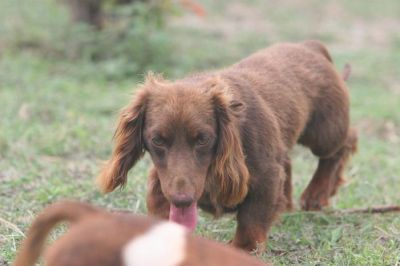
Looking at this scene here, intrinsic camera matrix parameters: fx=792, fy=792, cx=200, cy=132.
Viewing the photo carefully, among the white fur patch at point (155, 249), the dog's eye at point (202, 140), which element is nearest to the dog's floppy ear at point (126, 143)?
A: the dog's eye at point (202, 140)

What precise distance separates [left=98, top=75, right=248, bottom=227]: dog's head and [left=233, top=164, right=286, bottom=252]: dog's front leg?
0.19 metres

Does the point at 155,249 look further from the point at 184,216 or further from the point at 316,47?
the point at 316,47

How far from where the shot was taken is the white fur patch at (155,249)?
→ 2693mm

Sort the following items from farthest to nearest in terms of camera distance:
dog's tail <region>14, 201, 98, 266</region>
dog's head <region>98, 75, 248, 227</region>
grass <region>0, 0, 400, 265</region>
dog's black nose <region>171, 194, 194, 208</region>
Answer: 1. grass <region>0, 0, 400, 265</region>
2. dog's head <region>98, 75, 248, 227</region>
3. dog's black nose <region>171, 194, 194, 208</region>
4. dog's tail <region>14, 201, 98, 266</region>

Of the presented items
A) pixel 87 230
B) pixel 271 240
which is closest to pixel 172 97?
pixel 271 240

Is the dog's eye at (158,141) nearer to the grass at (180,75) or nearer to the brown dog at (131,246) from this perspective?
the grass at (180,75)

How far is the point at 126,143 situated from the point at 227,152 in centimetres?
62

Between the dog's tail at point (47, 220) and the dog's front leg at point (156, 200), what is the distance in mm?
1685

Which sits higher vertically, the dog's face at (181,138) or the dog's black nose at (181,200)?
the dog's face at (181,138)

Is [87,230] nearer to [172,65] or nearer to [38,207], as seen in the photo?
[38,207]

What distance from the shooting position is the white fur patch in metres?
2.69

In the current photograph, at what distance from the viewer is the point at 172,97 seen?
4406mm

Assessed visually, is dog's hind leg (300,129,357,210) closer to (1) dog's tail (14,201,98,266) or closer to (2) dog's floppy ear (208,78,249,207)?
(2) dog's floppy ear (208,78,249,207)

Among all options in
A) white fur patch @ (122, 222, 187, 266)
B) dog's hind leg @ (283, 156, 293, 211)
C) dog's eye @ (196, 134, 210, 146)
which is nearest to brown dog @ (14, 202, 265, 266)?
white fur patch @ (122, 222, 187, 266)
